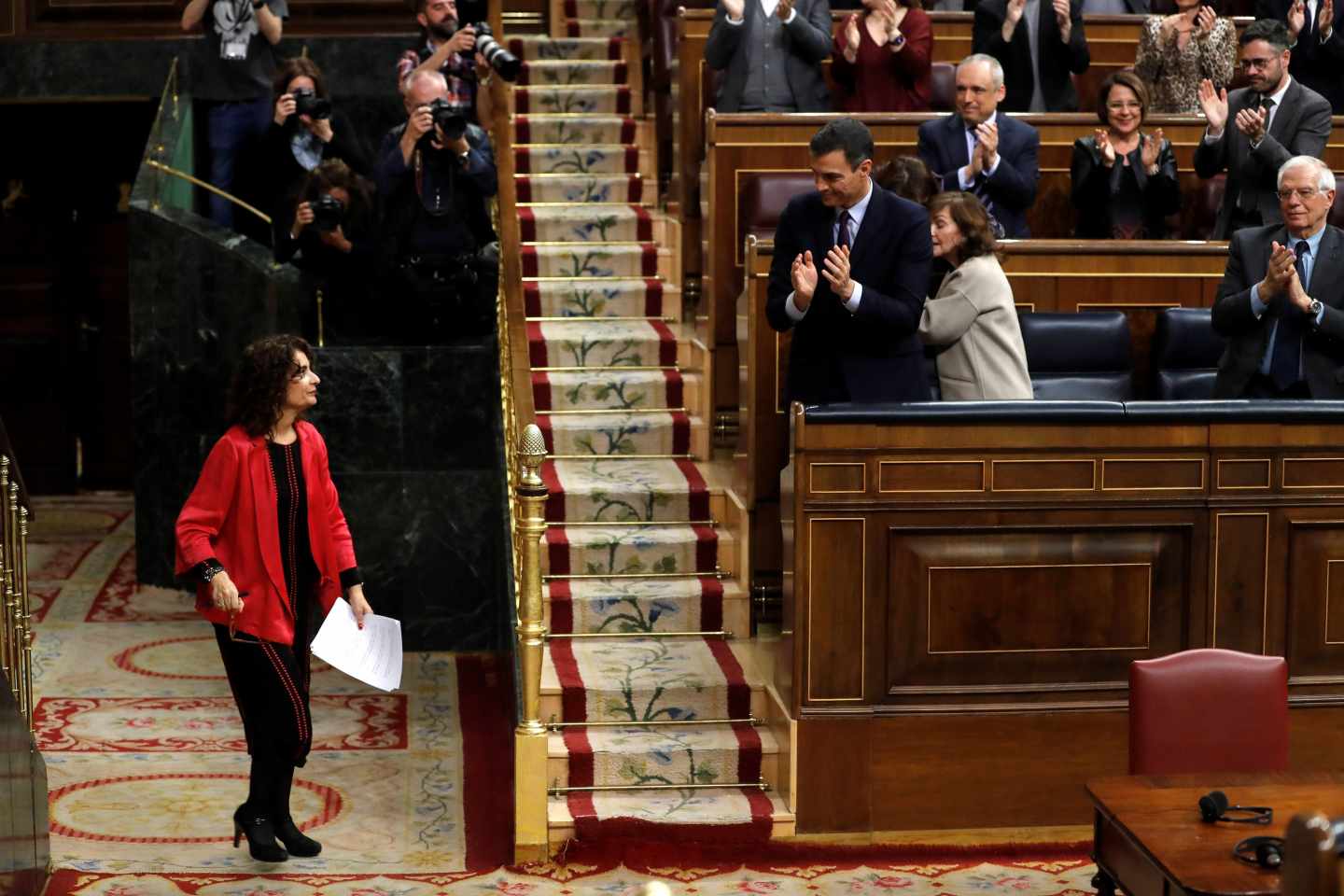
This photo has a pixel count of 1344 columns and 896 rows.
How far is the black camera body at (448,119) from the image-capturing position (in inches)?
244

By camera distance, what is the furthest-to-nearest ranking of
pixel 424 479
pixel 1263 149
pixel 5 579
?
pixel 424 479
pixel 1263 149
pixel 5 579

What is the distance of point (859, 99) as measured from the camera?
22.1 feet

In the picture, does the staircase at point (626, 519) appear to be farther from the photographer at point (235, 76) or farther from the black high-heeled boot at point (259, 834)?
the photographer at point (235, 76)

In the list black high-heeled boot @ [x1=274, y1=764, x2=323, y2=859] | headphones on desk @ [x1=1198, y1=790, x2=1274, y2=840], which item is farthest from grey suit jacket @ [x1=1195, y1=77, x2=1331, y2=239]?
black high-heeled boot @ [x1=274, y1=764, x2=323, y2=859]

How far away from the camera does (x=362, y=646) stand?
4.72 meters

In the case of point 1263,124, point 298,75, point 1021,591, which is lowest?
point 1021,591

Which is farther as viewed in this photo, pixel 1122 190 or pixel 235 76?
pixel 235 76

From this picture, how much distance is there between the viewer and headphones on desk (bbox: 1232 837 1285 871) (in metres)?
2.97

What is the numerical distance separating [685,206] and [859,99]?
0.71 metres

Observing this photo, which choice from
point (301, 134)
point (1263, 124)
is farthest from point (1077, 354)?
point (301, 134)

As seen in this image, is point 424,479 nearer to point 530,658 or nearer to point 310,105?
point 310,105

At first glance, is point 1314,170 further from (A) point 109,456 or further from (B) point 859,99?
(A) point 109,456

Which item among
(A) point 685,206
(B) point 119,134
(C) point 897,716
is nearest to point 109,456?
(B) point 119,134

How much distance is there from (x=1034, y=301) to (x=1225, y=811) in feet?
8.88
